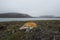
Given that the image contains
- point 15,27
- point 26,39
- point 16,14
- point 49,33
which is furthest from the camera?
point 16,14

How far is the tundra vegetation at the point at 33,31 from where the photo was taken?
223 centimetres

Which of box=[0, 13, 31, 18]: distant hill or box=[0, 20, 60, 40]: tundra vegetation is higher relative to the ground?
box=[0, 13, 31, 18]: distant hill

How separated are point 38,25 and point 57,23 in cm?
49

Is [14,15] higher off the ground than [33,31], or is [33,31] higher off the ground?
[14,15]

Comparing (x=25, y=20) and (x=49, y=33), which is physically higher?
(x=25, y=20)

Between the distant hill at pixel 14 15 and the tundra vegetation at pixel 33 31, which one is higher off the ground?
the distant hill at pixel 14 15

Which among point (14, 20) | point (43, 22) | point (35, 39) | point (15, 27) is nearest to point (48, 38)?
point (35, 39)

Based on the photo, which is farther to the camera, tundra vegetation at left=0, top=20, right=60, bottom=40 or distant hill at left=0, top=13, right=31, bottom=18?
distant hill at left=0, top=13, right=31, bottom=18

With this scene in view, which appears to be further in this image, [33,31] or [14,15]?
[14,15]

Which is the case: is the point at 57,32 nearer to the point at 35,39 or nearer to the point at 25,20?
the point at 35,39

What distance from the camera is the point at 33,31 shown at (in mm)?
2373

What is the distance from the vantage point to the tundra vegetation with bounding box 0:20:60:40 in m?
2.23

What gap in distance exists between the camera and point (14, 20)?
9.38ft

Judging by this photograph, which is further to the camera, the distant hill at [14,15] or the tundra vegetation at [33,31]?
the distant hill at [14,15]
